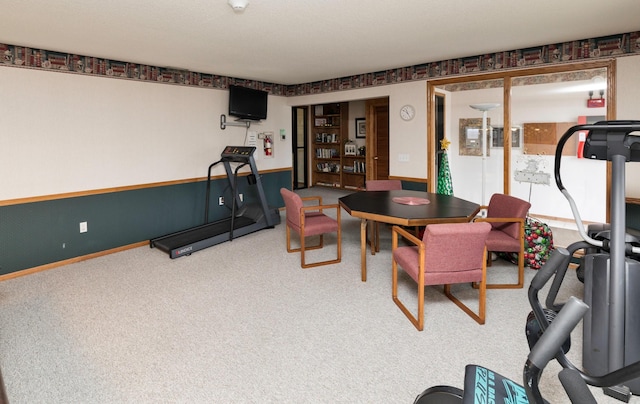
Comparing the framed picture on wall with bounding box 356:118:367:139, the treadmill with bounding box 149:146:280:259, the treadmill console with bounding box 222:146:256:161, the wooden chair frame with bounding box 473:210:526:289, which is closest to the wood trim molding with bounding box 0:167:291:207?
the treadmill with bounding box 149:146:280:259

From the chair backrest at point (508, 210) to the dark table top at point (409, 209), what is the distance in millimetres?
260

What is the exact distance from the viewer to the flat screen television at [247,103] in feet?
20.9

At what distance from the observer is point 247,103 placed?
6.56 metres

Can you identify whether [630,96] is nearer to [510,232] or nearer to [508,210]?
[508,210]

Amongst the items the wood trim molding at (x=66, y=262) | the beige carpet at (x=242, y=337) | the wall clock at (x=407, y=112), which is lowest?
the beige carpet at (x=242, y=337)

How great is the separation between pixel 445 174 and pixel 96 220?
4.77 metres

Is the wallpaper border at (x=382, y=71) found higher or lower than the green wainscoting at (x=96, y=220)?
higher

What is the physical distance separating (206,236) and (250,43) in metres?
2.52

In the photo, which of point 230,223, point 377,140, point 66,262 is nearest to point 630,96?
Result: point 230,223

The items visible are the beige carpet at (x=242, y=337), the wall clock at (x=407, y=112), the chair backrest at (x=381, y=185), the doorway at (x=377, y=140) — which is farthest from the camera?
the doorway at (x=377, y=140)

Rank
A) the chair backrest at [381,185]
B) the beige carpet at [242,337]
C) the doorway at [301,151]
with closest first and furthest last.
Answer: the beige carpet at [242,337], the chair backrest at [381,185], the doorway at [301,151]

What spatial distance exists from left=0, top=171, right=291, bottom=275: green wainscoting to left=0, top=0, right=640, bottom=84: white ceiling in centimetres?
178

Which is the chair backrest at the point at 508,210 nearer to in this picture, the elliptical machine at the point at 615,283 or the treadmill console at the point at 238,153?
the elliptical machine at the point at 615,283

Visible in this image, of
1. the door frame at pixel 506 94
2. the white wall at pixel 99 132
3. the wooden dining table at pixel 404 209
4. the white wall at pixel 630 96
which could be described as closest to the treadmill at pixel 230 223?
the white wall at pixel 99 132
